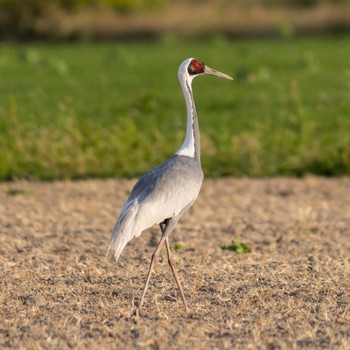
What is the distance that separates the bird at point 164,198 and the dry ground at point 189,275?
40cm

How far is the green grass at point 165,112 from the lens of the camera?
530 inches

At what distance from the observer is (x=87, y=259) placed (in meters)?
8.41

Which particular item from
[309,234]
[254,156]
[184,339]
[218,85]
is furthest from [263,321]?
[218,85]

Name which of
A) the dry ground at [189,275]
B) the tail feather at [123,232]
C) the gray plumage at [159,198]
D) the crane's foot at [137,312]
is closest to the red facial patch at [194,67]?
the gray plumage at [159,198]

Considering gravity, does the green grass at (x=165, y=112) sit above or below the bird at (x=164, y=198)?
below

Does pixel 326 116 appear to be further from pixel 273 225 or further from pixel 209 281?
pixel 209 281

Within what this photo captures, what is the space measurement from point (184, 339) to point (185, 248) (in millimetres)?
3000

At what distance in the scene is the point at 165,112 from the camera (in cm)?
1936

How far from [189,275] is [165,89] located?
641 inches

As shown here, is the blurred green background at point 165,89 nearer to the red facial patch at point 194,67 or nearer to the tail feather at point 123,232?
the red facial patch at point 194,67

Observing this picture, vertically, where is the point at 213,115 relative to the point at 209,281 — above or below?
below

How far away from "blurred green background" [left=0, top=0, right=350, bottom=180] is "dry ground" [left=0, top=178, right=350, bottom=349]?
1.41m

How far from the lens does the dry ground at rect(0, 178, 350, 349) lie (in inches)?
242

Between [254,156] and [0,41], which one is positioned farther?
[0,41]
